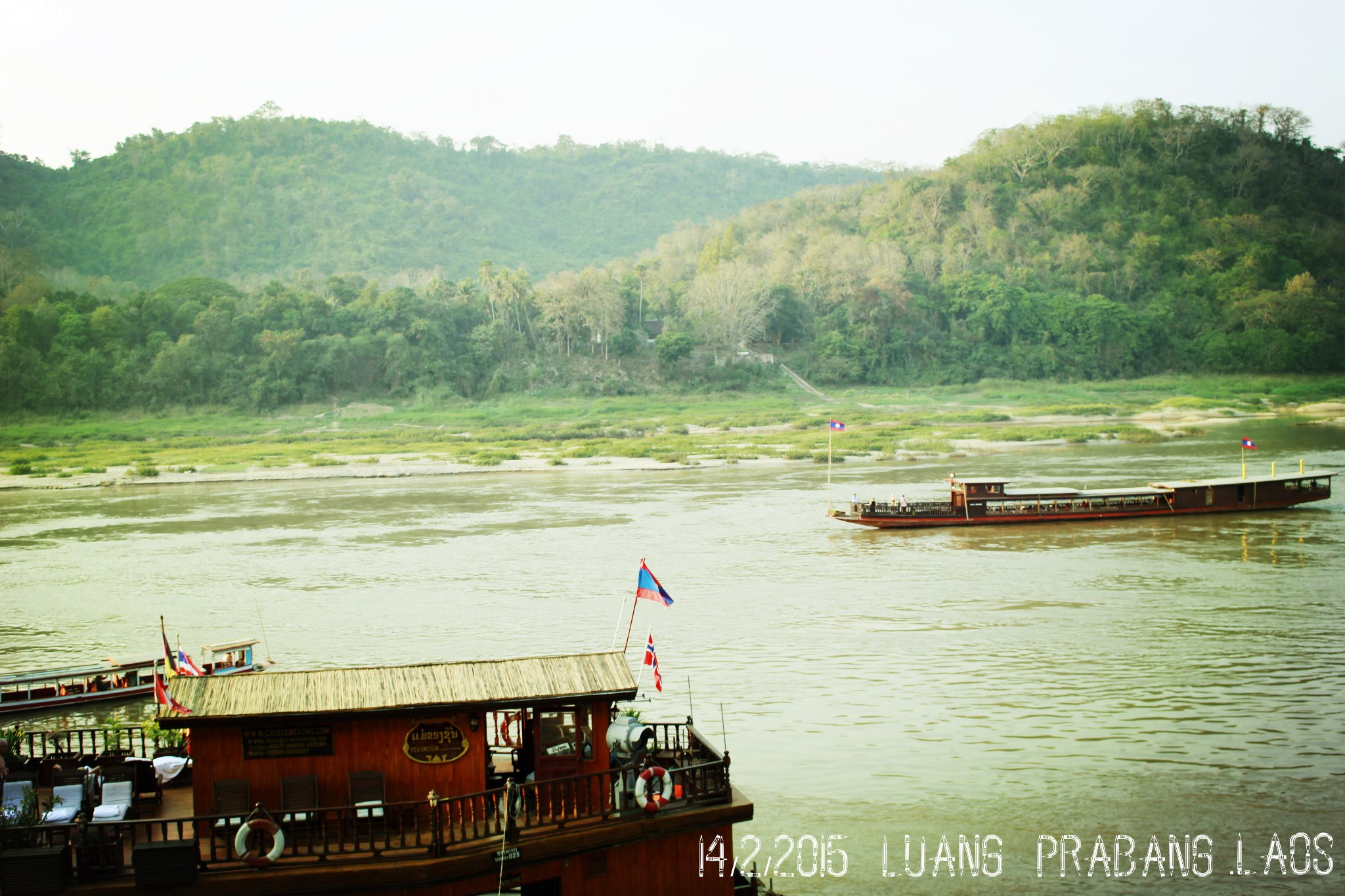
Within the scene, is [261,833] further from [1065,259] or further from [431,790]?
[1065,259]

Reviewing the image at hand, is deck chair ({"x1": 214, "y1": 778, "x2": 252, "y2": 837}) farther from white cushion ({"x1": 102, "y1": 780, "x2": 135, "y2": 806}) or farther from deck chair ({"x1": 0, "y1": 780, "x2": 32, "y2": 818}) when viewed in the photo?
deck chair ({"x1": 0, "y1": 780, "x2": 32, "y2": 818})

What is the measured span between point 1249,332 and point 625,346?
5788 cm

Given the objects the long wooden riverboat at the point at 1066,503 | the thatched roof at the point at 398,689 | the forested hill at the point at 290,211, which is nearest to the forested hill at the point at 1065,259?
the forested hill at the point at 290,211

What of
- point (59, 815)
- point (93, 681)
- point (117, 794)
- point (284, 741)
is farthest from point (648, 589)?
point (93, 681)

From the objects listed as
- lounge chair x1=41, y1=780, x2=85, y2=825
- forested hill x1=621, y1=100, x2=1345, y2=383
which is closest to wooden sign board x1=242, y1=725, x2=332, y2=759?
lounge chair x1=41, y1=780, x2=85, y2=825

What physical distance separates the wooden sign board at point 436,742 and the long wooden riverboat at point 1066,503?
99.8 ft

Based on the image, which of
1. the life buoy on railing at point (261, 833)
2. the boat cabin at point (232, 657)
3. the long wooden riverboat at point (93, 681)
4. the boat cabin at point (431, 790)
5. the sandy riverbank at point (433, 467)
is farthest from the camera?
the sandy riverbank at point (433, 467)

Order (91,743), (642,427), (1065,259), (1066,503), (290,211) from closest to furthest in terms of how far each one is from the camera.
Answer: (91,743)
(1066,503)
(642,427)
(1065,259)
(290,211)

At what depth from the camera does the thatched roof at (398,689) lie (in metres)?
9.70

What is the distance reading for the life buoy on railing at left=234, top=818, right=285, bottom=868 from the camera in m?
9.15

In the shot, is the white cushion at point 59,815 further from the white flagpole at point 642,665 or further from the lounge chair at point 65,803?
the white flagpole at point 642,665

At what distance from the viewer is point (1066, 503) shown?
→ 39.8 m

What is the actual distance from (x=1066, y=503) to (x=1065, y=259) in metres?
87.7

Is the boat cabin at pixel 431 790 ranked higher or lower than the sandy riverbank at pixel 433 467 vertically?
higher
